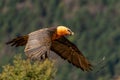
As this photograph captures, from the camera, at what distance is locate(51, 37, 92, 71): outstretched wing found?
40.9 ft

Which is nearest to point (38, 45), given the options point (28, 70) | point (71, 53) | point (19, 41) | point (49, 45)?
point (49, 45)

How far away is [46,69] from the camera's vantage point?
48.7 feet

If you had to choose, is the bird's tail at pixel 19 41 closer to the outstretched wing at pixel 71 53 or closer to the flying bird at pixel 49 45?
the flying bird at pixel 49 45

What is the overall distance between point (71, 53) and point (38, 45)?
2860 mm

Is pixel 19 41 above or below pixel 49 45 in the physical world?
below

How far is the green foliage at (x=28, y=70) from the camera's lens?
14303 millimetres

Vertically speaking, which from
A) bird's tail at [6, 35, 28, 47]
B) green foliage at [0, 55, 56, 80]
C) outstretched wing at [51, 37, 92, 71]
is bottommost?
green foliage at [0, 55, 56, 80]

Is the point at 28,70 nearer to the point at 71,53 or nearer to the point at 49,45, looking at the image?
the point at 71,53

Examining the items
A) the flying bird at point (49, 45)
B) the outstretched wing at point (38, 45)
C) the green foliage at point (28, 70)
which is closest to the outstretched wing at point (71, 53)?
the flying bird at point (49, 45)

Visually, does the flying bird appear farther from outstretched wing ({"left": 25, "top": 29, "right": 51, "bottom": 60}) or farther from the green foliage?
the green foliage

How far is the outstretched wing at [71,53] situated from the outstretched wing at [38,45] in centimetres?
177

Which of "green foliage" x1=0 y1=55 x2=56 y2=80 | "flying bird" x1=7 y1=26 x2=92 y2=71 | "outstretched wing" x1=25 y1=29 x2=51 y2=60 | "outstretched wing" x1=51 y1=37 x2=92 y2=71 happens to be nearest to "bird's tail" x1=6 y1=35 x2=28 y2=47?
"flying bird" x1=7 y1=26 x2=92 y2=71

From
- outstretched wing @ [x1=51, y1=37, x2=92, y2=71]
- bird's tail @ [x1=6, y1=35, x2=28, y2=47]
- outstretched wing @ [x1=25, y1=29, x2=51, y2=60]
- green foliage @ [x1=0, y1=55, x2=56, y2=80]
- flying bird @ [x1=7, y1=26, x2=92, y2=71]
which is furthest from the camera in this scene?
green foliage @ [x1=0, y1=55, x2=56, y2=80]

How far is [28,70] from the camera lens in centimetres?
1454
